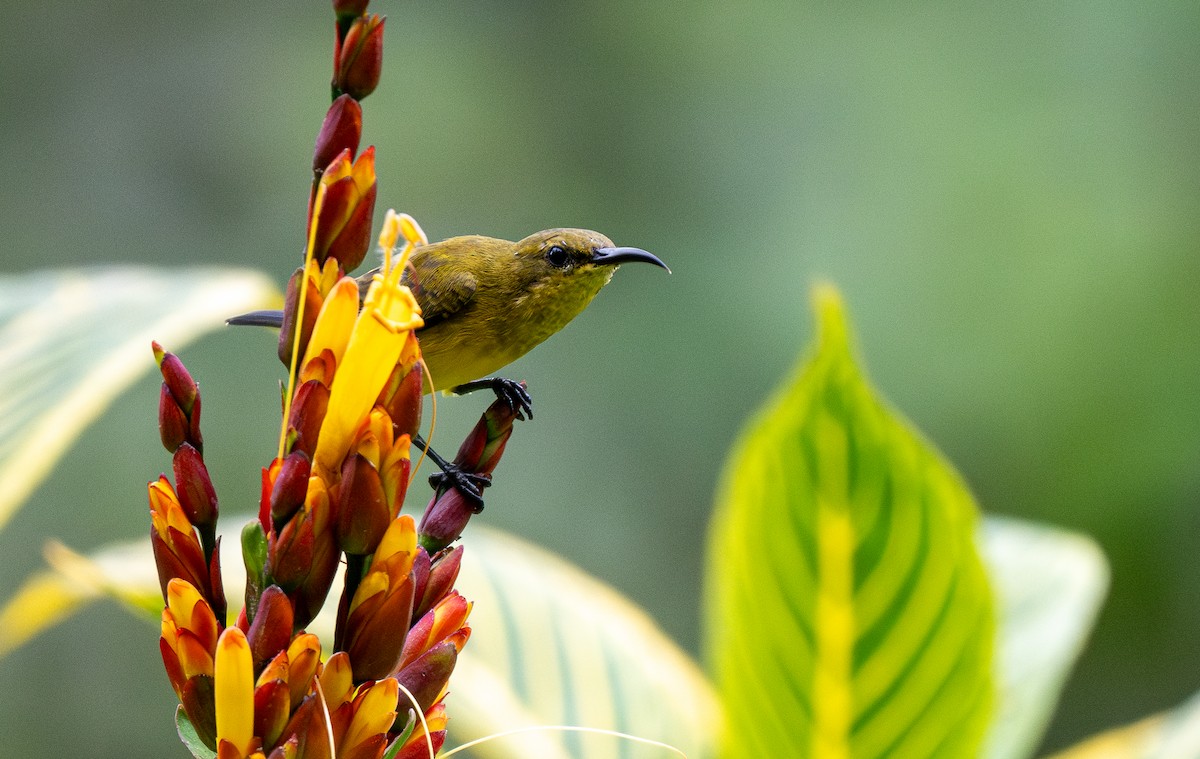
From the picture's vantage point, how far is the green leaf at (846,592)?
1.13 metres

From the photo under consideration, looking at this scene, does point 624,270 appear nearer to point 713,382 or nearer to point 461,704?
point 713,382

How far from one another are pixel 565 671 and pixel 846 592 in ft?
1.86

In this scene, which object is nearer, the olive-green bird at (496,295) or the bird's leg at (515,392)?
the bird's leg at (515,392)

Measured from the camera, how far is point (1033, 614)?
66.9 inches

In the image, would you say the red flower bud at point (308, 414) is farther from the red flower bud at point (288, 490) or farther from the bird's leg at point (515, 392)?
the bird's leg at point (515, 392)

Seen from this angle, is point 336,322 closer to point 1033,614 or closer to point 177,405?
point 177,405

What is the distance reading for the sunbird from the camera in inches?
52.6

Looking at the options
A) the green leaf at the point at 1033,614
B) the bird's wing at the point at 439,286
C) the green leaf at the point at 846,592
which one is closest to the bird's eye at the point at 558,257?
the bird's wing at the point at 439,286

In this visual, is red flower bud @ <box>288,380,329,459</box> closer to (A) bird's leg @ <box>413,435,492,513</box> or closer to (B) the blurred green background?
(A) bird's leg @ <box>413,435,492,513</box>

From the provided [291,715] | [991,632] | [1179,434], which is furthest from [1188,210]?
[291,715]

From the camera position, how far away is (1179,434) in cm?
371

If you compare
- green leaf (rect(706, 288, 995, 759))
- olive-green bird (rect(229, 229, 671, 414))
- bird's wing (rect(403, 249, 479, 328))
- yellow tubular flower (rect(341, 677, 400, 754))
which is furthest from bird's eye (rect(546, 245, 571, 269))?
yellow tubular flower (rect(341, 677, 400, 754))

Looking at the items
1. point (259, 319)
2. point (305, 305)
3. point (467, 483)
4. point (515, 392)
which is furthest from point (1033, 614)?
point (305, 305)

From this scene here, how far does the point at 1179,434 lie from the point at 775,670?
9.72ft
